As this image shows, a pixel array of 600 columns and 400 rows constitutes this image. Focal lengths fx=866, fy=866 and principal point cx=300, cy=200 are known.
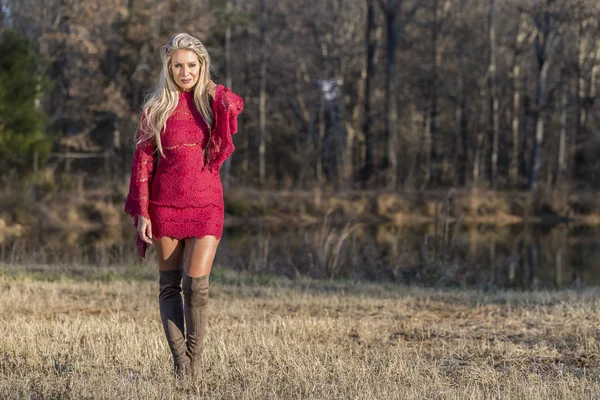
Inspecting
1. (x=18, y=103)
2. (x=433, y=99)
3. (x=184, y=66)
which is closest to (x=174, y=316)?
(x=184, y=66)

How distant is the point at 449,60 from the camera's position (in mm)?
42094

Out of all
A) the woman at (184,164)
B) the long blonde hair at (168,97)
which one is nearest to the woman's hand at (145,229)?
the woman at (184,164)

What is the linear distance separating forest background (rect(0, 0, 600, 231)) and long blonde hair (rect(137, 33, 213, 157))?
2188 centimetres

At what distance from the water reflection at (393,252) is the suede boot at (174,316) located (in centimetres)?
889

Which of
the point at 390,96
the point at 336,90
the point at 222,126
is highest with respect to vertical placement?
the point at 336,90

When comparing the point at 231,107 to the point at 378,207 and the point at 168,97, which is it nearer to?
the point at 168,97

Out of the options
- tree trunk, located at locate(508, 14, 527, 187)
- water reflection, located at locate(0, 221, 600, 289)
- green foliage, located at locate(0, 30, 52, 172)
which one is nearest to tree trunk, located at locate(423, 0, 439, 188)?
tree trunk, located at locate(508, 14, 527, 187)

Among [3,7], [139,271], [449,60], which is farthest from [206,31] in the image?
[139,271]

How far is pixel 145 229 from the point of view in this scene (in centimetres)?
522

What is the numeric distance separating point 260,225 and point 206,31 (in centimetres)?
1143

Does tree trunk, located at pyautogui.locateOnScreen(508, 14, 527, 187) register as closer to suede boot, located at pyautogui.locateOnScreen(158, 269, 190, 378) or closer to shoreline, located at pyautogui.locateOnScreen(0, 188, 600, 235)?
shoreline, located at pyautogui.locateOnScreen(0, 188, 600, 235)

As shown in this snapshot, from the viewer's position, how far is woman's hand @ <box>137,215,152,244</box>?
521cm

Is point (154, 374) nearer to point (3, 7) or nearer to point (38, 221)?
point (38, 221)

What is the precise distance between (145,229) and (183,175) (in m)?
0.40
